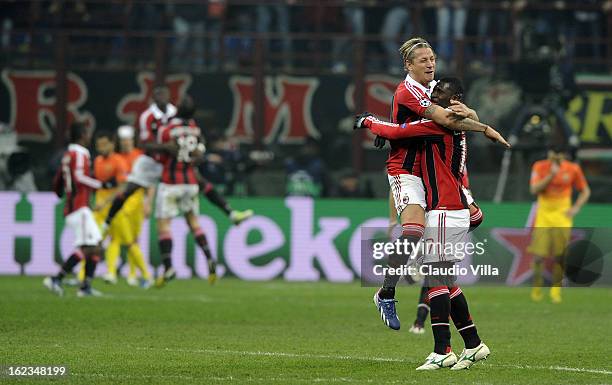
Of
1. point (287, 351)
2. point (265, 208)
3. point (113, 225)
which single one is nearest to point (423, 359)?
point (287, 351)

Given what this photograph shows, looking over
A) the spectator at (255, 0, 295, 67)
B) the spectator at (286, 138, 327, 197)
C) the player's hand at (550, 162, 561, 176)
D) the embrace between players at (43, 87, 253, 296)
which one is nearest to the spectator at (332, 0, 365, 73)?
the spectator at (255, 0, 295, 67)

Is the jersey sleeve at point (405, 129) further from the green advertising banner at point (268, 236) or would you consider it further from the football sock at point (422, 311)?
the green advertising banner at point (268, 236)

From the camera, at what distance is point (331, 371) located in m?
10.0

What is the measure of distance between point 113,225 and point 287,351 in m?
10.0

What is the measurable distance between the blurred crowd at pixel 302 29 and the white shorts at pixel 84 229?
6.14 metres

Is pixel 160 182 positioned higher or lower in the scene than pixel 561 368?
higher

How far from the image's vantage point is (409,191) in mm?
10234

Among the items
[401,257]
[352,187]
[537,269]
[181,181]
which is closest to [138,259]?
[181,181]

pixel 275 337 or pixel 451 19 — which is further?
pixel 451 19

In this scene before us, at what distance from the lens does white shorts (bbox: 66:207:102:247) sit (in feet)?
60.8

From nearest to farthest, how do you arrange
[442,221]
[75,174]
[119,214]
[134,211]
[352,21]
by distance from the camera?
[442,221]
[75,174]
[119,214]
[134,211]
[352,21]

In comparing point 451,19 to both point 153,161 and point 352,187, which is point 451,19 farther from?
point 153,161

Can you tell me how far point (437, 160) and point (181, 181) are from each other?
28.7 ft

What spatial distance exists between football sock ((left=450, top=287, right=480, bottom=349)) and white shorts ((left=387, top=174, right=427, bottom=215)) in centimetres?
71
